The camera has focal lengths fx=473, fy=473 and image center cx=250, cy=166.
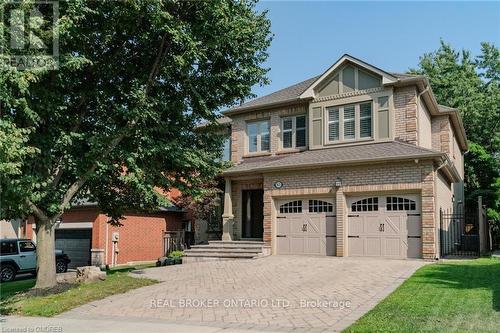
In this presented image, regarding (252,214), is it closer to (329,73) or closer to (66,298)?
(329,73)

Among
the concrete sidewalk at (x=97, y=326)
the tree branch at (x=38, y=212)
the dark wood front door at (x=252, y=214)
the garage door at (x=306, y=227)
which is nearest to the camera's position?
the concrete sidewalk at (x=97, y=326)

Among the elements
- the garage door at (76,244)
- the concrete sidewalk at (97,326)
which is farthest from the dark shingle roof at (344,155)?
the concrete sidewalk at (97,326)

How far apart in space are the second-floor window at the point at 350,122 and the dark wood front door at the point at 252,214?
4571 millimetres

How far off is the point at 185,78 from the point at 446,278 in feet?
28.9

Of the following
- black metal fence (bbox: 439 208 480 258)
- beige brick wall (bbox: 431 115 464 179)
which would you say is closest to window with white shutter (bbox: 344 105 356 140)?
black metal fence (bbox: 439 208 480 258)

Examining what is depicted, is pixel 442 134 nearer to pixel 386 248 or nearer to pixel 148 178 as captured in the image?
pixel 386 248

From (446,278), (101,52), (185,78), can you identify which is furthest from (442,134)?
(101,52)

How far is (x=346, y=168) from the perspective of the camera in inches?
714

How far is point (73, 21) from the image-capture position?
11016 millimetres

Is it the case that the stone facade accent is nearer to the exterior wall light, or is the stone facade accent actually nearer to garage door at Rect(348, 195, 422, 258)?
garage door at Rect(348, 195, 422, 258)

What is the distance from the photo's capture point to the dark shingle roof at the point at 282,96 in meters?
22.3

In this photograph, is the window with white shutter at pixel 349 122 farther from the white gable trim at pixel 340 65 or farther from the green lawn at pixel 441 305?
the green lawn at pixel 441 305

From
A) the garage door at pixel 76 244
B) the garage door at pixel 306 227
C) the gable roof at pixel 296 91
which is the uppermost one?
the gable roof at pixel 296 91

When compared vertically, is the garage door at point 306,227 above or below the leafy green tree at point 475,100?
below
